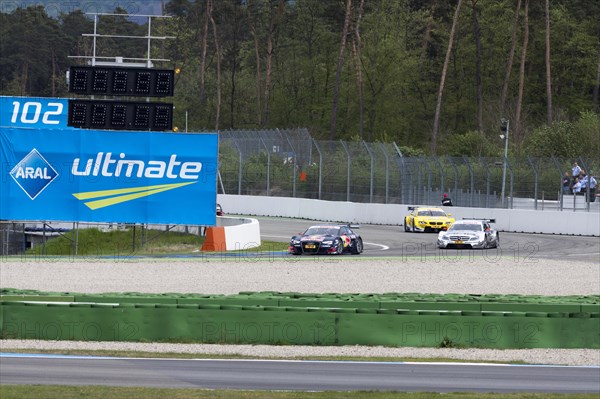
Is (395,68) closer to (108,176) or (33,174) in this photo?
(108,176)

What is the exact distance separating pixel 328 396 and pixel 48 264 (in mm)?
18744

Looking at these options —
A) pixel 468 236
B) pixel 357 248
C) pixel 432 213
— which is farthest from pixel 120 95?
pixel 432 213

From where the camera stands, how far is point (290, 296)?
738 inches

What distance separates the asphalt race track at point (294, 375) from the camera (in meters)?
13.0

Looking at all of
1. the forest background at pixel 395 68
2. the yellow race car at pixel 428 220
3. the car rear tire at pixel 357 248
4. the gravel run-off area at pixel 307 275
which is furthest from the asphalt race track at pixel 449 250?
the forest background at pixel 395 68

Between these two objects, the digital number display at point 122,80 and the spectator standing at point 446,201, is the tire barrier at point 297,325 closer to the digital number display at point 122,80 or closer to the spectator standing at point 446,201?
the digital number display at point 122,80

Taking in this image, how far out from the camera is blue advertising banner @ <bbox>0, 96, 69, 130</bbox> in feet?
117

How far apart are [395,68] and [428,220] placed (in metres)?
49.1

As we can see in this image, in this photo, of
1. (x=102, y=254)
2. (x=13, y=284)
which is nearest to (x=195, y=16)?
(x=102, y=254)

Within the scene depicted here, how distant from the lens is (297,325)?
1644 cm

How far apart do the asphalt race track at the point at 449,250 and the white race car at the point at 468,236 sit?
27 cm

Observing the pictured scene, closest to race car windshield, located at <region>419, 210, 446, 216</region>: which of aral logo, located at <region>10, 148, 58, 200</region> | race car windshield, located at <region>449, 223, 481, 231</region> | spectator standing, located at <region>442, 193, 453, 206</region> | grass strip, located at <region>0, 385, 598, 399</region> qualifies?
spectator standing, located at <region>442, 193, 453, 206</region>

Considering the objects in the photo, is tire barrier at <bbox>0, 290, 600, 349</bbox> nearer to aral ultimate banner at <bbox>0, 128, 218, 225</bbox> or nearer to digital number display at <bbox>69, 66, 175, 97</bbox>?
digital number display at <bbox>69, 66, 175, 97</bbox>

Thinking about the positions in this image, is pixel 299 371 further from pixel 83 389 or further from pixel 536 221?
pixel 536 221
